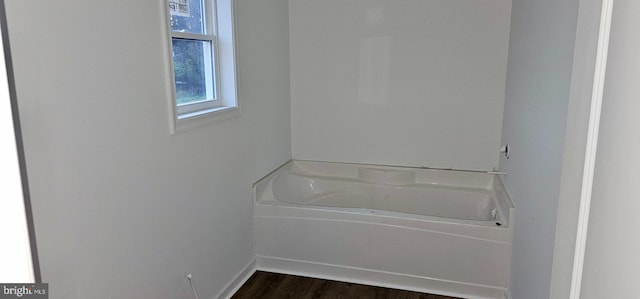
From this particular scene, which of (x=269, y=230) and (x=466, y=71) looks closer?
(x=269, y=230)

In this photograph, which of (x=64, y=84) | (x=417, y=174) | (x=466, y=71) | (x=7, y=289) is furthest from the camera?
(x=417, y=174)

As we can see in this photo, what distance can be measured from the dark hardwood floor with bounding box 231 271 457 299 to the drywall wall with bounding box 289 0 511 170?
1.09 meters

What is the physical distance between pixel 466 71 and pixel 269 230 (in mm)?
1828

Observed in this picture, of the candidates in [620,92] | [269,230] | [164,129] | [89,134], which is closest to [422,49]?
[269,230]

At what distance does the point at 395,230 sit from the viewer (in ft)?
8.72

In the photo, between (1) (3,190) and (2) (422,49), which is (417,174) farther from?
(1) (3,190)

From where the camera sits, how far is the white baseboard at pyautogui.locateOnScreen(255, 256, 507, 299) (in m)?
2.59

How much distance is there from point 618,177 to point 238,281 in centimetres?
242

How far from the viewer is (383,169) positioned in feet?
11.1

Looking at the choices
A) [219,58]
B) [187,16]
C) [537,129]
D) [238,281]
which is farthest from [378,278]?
[187,16]

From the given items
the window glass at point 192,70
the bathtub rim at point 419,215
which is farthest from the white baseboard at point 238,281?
the window glass at point 192,70

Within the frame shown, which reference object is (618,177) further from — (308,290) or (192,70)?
(308,290)

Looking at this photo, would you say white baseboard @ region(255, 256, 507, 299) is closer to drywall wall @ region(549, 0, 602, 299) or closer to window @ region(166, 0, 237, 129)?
window @ region(166, 0, 237, 129)

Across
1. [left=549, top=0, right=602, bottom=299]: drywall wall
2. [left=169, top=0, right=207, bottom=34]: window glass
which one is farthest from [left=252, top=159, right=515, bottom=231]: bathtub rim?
[left=549, top=0, right=602, bottom=299]: drywall wall
